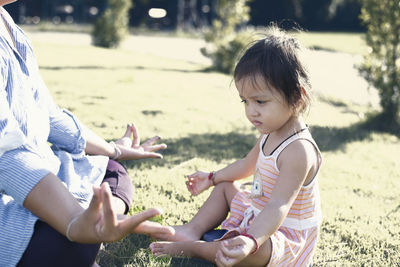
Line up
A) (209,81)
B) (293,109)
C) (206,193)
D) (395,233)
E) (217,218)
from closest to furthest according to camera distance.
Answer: (293,109), (217,218), (395,233), (206,193), (209,81)

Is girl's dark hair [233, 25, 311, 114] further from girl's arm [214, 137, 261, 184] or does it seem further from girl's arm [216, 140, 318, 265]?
girl's arm [214, 137, 261, 184]

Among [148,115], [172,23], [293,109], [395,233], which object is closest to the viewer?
[293,109]

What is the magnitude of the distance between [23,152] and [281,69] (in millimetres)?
1070

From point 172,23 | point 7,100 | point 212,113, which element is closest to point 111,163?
point 7,100

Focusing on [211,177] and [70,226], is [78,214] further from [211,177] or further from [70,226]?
[211,177]

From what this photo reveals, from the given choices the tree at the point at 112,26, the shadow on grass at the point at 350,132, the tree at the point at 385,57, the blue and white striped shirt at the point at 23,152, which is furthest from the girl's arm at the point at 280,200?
the tree at the point at 112,26

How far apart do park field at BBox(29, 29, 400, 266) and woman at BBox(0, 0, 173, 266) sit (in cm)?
49

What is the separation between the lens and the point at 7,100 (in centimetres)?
193

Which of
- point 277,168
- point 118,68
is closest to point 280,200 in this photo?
point 277,168

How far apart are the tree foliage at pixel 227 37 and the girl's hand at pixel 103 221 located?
849cm

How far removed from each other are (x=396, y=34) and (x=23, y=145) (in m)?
4.92

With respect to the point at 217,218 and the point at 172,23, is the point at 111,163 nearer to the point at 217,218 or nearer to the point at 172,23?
the point at 217,218

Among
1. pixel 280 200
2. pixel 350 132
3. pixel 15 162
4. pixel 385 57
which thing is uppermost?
pixel 15 162

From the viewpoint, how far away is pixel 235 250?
1.91 metres
